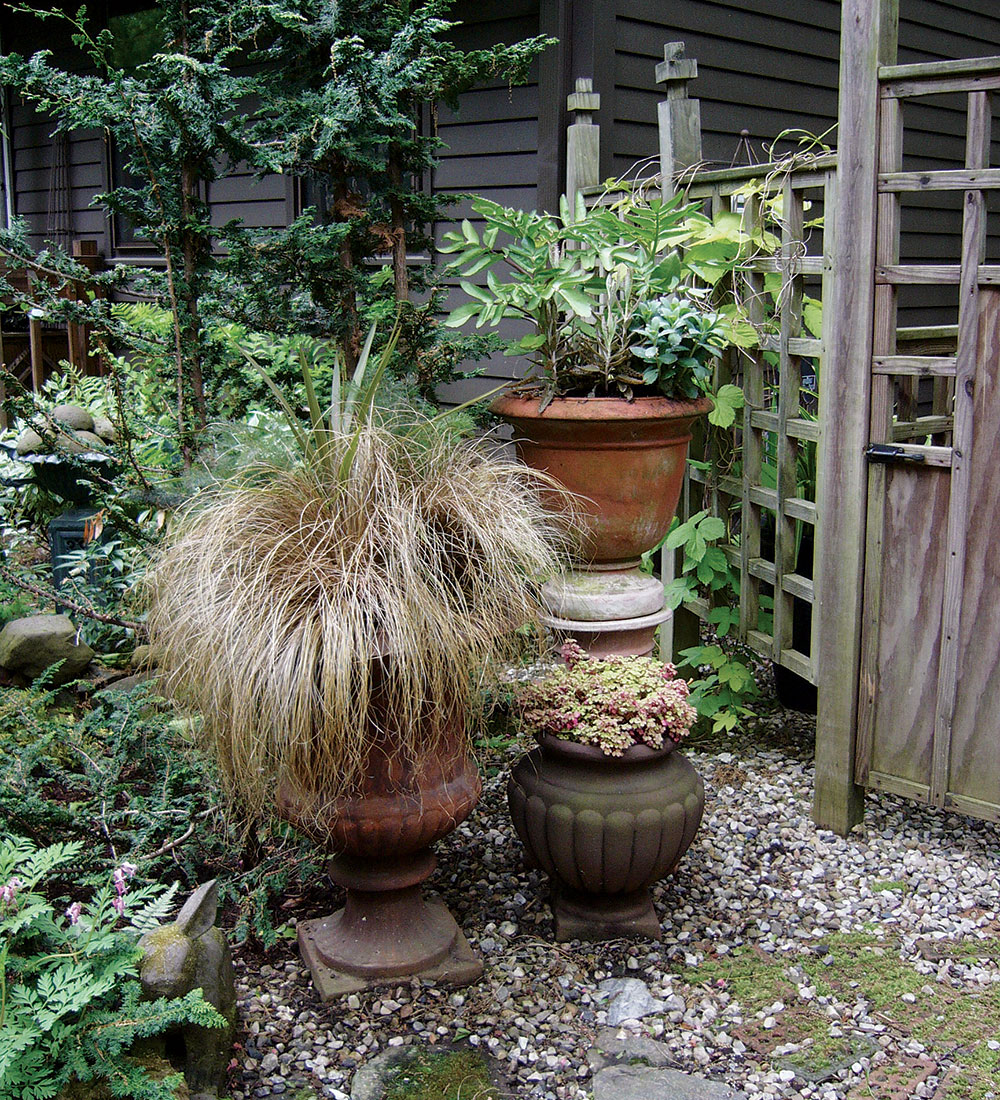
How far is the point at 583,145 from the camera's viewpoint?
411 centimetres

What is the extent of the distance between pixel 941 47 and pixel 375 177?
5.60 meters

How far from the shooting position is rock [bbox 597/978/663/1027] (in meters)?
2.24

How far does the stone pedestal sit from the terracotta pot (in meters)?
0.05

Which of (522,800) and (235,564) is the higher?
(235,564)

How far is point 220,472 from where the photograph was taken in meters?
2.73

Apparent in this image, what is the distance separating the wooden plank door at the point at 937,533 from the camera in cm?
260

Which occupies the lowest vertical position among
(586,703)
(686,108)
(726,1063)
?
(726,1063)

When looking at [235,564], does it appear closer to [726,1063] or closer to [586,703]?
[586,703]

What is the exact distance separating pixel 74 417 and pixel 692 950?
3701mm

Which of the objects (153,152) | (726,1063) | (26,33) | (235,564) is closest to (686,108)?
(153,152)

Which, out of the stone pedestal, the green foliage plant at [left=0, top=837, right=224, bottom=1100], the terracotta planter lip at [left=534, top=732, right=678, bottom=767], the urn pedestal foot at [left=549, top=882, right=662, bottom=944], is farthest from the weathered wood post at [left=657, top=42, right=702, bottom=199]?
the green foliage plant at [left=0, top=837, right=224, bottom=1100]

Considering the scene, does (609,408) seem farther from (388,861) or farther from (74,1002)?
(74,1002)

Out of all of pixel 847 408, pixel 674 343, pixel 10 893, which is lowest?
pixel 10 893

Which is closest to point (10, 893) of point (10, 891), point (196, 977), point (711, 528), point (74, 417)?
point (10, 891)
